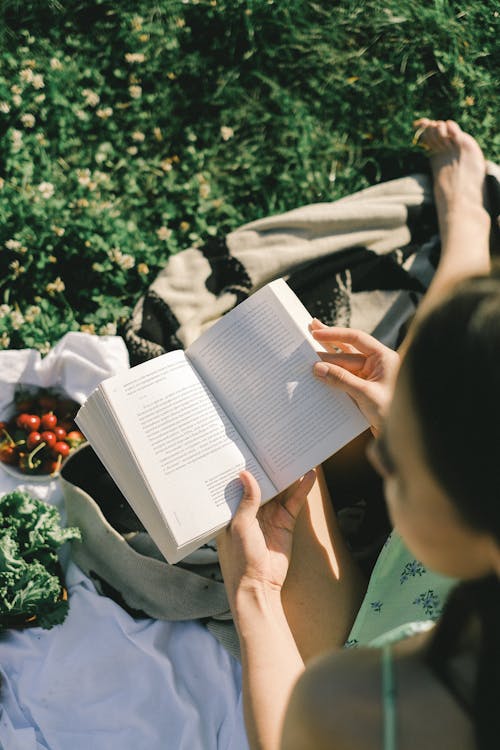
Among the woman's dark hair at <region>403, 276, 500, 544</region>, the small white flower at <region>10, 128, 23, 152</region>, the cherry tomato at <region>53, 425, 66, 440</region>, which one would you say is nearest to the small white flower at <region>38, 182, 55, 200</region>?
the small white flower at <region>10, 128, 23, 152</region>

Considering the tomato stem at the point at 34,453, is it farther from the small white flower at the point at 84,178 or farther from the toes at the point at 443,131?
the toes at the point at 443,131

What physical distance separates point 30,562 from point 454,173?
1794 mm

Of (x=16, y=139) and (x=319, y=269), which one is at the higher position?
(x=16, y=139)

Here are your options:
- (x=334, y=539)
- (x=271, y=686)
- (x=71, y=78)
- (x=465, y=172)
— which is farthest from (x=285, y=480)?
(x=71, y=78)

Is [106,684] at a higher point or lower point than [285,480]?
lower

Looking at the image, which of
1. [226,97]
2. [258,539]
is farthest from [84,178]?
[258,539]

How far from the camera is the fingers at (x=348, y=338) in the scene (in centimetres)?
169

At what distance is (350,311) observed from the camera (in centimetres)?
225

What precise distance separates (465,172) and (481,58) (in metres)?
0.73

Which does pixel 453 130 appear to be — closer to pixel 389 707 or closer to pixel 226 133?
pixel 226 133

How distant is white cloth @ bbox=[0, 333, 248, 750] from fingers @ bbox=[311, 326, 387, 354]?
820mm

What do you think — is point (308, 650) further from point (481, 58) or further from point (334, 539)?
point (481, 58)

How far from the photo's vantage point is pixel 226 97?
8.98 feet

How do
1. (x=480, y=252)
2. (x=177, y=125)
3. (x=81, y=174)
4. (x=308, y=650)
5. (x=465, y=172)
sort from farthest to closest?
1. (x=177, y=125)
2. (x=81, y=174)
3. (x=465, y=172)
4. (x=480, y=252)
5. (x=308, y=650)
